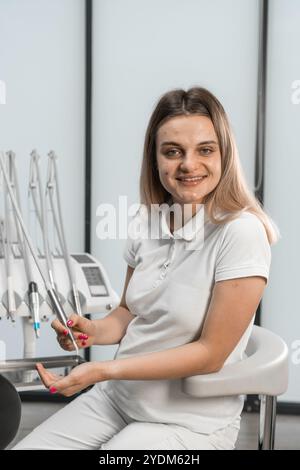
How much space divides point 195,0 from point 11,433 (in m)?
2.60

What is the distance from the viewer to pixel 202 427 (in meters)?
1.18

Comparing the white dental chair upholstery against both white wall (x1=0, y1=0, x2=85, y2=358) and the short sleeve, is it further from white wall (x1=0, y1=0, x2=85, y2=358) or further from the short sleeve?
white wall (x1=0, y1=0, x2=85, y2=358)

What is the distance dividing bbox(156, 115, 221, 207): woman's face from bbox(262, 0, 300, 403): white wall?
1927 mm

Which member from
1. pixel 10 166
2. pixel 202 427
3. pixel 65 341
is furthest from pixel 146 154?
pixel 10 166

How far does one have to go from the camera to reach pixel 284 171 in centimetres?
312

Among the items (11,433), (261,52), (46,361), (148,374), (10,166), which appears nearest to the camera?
(11,433)

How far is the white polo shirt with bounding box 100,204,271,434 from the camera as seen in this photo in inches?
45.8

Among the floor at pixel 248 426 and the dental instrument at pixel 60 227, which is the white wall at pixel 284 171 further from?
the dental instrument at pixel 60 227

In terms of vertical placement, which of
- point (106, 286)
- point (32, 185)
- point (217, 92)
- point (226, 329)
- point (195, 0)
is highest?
point (195, 0)

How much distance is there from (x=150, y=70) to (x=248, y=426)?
5.43 ft

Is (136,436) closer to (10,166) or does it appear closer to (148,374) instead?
(148,374)

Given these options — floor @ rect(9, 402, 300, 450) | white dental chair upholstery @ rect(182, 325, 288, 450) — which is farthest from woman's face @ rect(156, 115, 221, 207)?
floor @ rect(9, 402, 300, 450)

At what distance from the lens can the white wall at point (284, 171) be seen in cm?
307

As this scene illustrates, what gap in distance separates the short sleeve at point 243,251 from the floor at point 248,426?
170cm
